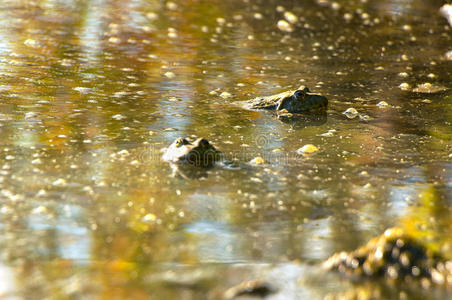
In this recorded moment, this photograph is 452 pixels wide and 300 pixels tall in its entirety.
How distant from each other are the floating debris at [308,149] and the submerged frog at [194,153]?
1.65ft

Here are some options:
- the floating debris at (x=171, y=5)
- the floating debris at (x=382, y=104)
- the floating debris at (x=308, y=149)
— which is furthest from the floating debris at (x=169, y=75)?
the floating debris at (x=171, y=5)

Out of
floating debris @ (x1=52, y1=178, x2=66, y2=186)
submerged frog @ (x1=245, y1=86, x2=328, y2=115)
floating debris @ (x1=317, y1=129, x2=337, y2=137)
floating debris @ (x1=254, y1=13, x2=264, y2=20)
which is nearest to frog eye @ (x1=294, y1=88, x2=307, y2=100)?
submerged frog @ (x1=245, y1=86, x2=328, y2=115)

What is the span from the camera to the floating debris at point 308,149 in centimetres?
378

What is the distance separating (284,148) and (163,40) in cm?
393

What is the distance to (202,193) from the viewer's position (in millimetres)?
3084

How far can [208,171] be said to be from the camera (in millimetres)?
3395

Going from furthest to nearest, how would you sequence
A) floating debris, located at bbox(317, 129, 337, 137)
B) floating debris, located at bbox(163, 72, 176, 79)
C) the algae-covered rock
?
floating debris, located at bbox(163, 72, 176, 79) → floating debris, located at bbox(317, 129, 337, 137) → the algae-covered rock

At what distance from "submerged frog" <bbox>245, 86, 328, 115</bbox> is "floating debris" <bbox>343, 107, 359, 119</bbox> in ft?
0.52

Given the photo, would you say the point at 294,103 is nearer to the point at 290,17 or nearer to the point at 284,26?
the point at 284,26

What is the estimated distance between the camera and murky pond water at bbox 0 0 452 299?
2324 millimetres

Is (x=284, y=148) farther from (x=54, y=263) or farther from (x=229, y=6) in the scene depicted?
(x=229, y=6)

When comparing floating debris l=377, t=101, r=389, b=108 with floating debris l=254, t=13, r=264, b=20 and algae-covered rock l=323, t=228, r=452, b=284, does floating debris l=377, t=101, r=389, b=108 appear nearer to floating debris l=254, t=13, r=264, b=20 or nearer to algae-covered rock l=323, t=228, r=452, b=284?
algae-covered rock l=323, t=228, r=452, b=284

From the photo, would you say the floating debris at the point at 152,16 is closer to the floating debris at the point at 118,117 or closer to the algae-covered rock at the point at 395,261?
the floating debris at the point at 118,117

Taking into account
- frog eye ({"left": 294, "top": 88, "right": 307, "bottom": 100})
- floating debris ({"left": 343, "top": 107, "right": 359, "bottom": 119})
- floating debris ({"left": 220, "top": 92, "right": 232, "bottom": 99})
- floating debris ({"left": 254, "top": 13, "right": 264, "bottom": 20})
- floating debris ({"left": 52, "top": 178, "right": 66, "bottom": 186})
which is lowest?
floating debris ({"left": 254, "top": 13, "right": 264, "bottom": 20})
